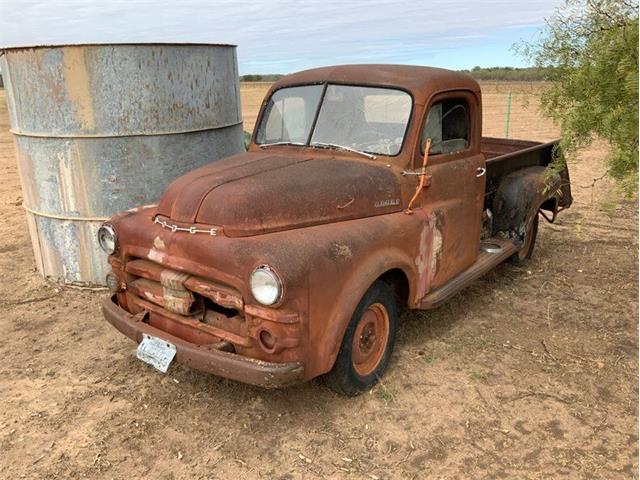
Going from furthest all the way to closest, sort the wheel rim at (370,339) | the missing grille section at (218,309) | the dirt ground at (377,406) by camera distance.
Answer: the wheel rim at (370,339)
the missing grille section at (218,309)
the dirt ground at (377,406)

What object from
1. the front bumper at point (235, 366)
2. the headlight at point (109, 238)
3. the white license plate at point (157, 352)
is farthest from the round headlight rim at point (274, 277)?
the headlight at point (109, 238)

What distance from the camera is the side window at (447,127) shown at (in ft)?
13.1

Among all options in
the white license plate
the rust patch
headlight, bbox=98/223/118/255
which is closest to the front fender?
the white license plate

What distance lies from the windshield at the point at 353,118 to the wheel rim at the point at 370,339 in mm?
1130

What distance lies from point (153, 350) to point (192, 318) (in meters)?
0.28

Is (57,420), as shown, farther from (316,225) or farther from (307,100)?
(307,100)

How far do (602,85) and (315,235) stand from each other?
1.80m

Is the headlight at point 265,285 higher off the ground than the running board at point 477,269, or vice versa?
the headlight at point 265,285

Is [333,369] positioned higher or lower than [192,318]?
lower

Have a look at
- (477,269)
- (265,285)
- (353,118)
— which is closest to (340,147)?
(353,118)

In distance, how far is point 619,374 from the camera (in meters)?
3.81

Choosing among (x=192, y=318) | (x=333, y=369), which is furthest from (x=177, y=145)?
(x=333, y=369)

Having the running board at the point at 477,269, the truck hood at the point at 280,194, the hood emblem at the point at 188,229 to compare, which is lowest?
the running board at the point at 477,269

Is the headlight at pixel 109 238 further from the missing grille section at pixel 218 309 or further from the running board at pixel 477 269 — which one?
the running board at pixel 477 269
